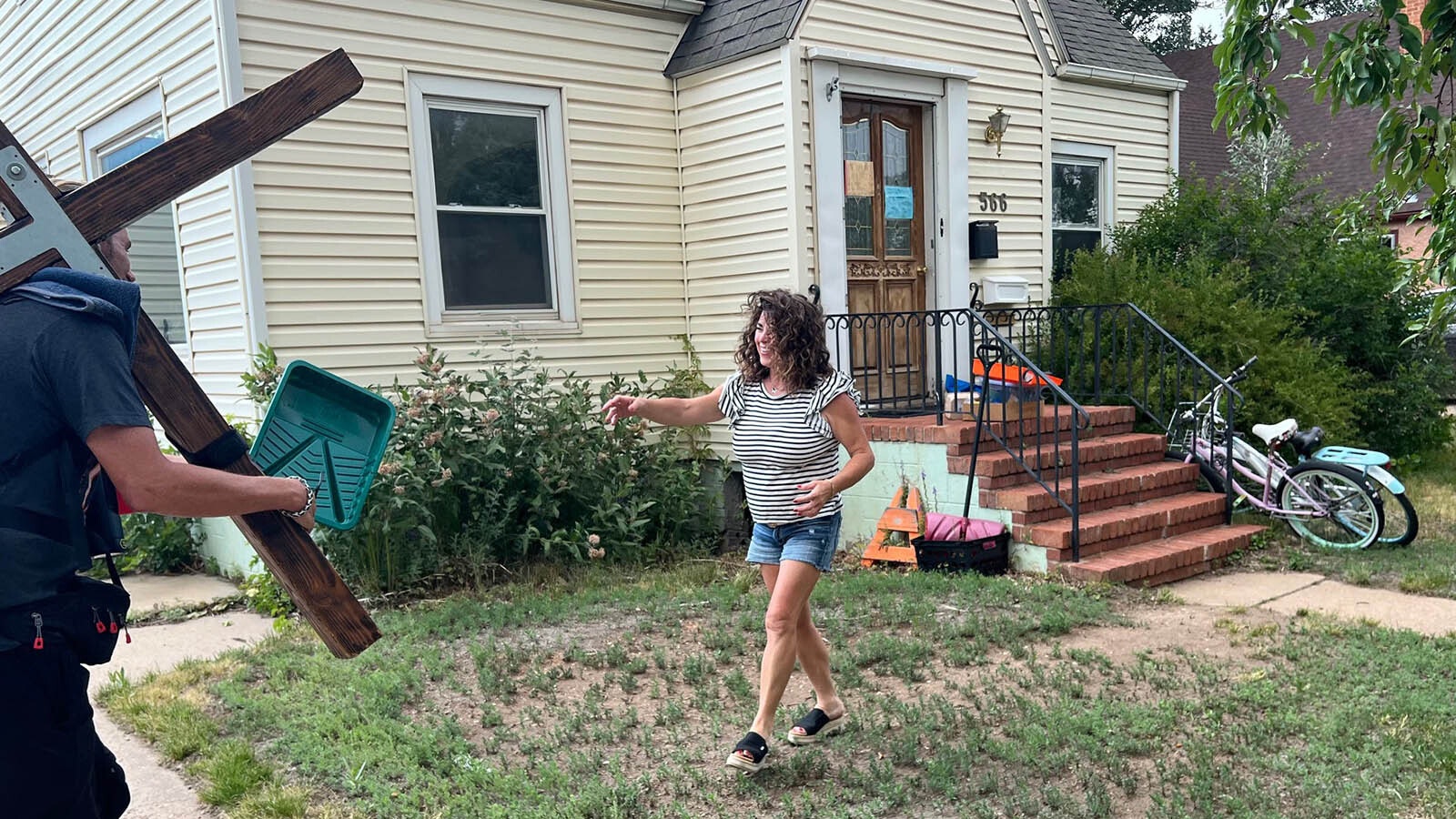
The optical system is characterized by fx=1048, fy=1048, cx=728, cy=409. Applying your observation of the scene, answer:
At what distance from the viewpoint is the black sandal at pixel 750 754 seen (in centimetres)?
360

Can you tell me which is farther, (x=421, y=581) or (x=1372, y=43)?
(x=421, y=581)

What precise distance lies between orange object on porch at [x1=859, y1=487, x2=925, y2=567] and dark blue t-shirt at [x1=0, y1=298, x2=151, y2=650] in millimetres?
5568

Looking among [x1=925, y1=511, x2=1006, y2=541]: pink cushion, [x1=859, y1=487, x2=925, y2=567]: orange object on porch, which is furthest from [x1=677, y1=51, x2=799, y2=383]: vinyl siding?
[x1=925, y1=511, x2=1006, y2=541]: pink cushion

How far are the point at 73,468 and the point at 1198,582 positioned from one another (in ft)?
20.6

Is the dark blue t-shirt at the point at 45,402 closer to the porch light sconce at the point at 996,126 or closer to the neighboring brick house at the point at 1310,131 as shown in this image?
the porch light sconce at the point at 996,126

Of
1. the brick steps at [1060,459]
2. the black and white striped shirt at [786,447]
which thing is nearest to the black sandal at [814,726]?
the black and white striped shirt at [786,447]

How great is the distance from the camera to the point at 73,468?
6.23 ft

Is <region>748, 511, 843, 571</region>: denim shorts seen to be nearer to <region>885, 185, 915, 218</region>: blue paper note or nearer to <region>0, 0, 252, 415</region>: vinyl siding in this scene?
<region>0, 0, 252, 415</region>: vinyl siding

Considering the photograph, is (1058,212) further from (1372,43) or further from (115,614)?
(115,614)

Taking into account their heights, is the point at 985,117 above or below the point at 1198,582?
above

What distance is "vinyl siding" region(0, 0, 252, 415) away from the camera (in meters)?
6.56

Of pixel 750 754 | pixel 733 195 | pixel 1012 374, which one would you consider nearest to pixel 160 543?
pixel 733 195

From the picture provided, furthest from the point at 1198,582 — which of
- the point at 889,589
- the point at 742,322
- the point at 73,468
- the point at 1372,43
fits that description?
the point at 73,468

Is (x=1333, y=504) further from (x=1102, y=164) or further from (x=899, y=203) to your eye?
(x=1102, y=164)
